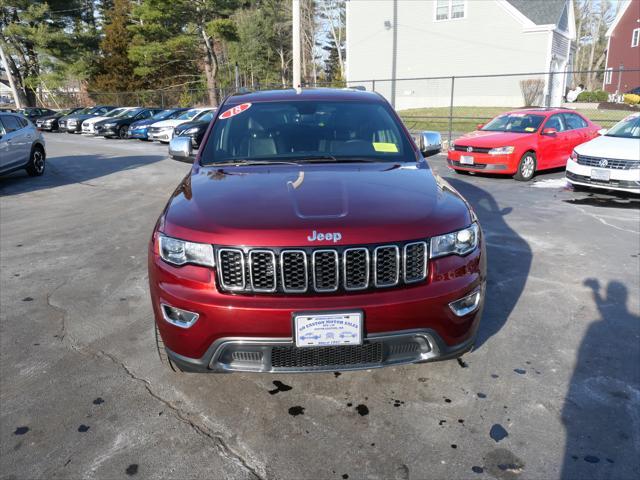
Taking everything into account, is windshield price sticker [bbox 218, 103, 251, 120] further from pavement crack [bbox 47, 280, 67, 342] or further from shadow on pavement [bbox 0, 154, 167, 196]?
shadow on pavement [bbox 0, 154, 167, 196]

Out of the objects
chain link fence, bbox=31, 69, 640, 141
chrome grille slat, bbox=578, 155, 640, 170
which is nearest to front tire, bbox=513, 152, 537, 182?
chrome grille slat, bbox=578, 155, 640, 170

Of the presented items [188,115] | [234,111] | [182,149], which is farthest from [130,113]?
[234,111]

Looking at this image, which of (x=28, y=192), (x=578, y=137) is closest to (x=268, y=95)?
(x=28, y=192)

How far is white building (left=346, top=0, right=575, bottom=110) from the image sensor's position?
86.2ft

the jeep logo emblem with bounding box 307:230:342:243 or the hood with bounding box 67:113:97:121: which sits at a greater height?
the hood with bounding box 67:113:97:121

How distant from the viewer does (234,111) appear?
169 inches

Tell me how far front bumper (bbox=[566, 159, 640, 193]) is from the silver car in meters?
11.7

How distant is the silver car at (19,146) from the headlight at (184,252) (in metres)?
10.5

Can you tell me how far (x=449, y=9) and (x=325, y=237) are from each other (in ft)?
95.9

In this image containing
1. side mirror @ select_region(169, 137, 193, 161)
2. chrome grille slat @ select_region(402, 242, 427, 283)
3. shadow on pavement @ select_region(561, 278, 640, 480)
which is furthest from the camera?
side mirror @ select_region(169, 137, 193, 161)

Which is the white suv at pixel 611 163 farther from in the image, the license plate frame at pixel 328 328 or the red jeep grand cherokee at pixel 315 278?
the license plate frame at pixel 328 328

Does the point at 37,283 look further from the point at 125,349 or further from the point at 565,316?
the point at 565,316

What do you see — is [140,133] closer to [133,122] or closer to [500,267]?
[133,122]

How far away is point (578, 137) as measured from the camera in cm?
1184
